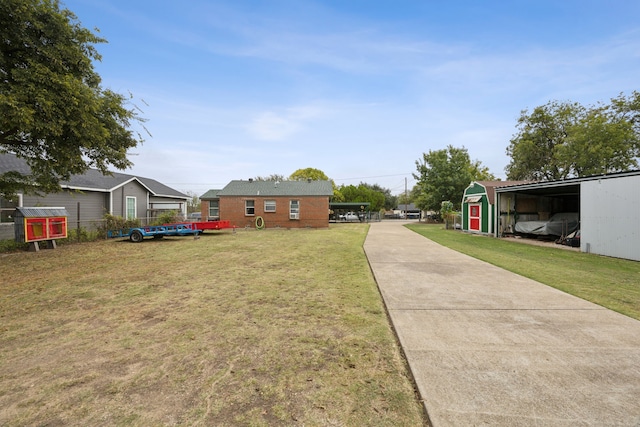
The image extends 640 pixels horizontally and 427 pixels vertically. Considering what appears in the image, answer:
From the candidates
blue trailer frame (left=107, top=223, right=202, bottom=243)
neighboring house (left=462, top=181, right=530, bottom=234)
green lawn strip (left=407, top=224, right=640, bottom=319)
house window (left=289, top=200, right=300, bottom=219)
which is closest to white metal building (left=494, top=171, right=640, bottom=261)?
green lawn strip (left=407, top=224, right=640, bottom=319)

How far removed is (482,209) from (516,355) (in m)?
18.9

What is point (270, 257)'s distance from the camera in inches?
389

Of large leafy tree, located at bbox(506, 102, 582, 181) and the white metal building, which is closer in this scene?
the white metal building

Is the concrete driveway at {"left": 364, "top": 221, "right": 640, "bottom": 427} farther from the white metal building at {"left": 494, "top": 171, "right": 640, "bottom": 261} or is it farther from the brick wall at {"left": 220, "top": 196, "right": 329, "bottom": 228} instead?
the brick wall at {"left": 220, "top": 196, "right": 329, "bottom": 228}

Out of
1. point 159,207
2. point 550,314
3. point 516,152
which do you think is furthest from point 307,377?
point 516,152

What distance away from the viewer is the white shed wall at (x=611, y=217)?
988 centimetres

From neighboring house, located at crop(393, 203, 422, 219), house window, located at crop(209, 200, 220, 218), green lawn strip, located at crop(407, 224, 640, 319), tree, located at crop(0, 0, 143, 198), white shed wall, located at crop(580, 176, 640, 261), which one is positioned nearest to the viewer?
green lawn strip, located at crop(407, 224, 640, 319)

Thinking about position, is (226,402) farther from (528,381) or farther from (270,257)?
(270,257)

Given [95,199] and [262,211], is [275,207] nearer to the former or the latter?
[262,211]

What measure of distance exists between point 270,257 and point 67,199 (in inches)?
594

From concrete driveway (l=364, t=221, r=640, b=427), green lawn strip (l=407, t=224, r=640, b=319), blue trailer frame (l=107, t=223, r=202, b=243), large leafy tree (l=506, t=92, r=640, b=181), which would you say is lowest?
green lawn strip (l=407, t=224, r=640, b=319)

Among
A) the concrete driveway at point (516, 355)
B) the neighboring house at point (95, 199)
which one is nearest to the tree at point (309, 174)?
the neighboring house at point (95, 199)

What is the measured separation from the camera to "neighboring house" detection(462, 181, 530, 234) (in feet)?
60.2

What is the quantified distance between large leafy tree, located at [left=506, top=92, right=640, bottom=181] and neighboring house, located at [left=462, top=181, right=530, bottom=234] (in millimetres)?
17799
